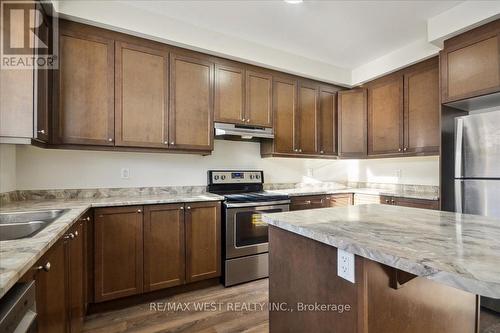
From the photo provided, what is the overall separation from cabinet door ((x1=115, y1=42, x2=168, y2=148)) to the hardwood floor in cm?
149

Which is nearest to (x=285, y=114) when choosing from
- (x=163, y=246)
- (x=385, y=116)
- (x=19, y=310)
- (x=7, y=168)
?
(x=385, y=116)

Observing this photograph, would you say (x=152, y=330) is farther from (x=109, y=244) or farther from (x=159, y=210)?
(x=159, y=210)

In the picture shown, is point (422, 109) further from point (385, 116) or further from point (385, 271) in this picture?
point (385, 271)

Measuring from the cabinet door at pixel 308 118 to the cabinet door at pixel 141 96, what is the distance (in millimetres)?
1785

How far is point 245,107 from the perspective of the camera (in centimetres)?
299

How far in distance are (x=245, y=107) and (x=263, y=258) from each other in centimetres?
175

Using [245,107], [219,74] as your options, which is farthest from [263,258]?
[219,74]

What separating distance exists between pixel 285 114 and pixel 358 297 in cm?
261

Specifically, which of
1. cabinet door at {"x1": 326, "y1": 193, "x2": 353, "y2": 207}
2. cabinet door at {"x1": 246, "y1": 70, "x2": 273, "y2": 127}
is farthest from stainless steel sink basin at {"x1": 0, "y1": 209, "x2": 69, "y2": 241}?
cabinet door at {"x1": 326, "y1": 193, "x2": 353, "y2": 207}

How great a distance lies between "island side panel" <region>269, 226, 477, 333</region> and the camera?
983mm

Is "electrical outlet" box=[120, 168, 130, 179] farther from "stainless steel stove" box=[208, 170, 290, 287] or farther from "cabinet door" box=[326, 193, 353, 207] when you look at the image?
"cabinet door" box=[326, 193, 353, 207]

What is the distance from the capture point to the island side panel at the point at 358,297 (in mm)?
983

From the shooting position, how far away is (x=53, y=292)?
1.14 meters

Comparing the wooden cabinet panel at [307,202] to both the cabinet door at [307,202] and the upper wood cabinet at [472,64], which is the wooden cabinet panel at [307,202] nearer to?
the cabinet door at [307,202]
